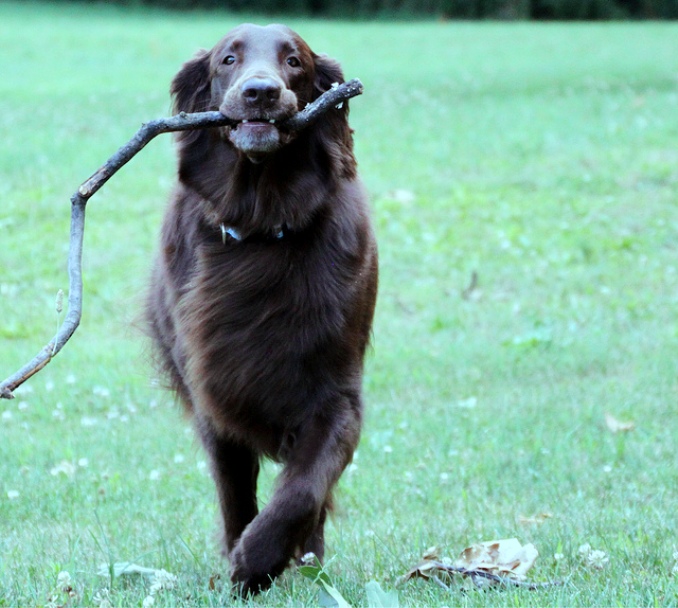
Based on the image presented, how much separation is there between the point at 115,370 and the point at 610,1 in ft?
122

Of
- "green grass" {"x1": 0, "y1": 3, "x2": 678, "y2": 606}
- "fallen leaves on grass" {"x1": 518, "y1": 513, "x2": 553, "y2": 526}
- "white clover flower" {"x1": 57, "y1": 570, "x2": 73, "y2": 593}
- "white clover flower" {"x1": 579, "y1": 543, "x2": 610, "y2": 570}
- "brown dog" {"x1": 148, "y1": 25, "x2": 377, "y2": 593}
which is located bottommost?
"green grass" {"x1": 0, "y1": 3, "x2": 678, "y2": 606}

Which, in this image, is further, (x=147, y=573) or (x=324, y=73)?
(x=324, y=73)

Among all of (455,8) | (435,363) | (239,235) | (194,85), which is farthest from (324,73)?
(455,8)

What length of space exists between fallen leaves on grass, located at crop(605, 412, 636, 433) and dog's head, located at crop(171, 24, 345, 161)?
8.31 ft

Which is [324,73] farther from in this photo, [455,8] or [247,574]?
[455,8]

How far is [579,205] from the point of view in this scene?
1056cm

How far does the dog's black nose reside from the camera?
144 inches

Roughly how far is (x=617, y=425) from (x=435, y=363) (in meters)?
1.54

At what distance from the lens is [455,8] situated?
41781 millimetres

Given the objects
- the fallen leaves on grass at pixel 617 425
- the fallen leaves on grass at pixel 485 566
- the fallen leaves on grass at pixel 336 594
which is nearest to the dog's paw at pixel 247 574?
the fallen leaves on grass at pixel 336 594

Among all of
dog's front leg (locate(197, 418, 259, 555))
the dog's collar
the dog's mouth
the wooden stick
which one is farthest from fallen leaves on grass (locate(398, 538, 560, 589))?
the dog's mouth

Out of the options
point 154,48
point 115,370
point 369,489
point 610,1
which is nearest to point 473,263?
point 115,370

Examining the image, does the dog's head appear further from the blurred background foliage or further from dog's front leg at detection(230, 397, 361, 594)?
the blurred background foliage

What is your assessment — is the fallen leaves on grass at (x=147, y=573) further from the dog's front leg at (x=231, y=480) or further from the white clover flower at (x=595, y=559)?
the white clover flower at (x=595, y=559)
